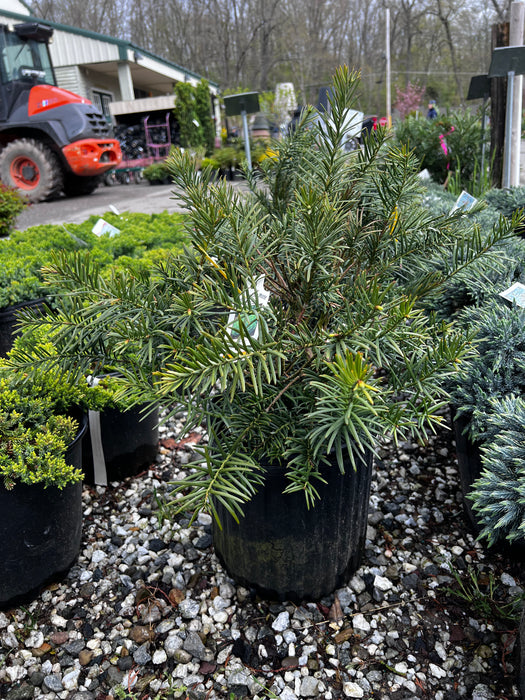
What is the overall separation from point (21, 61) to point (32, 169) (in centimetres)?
213

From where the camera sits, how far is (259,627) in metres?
1.60

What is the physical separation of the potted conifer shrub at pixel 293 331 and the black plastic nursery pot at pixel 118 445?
90cm

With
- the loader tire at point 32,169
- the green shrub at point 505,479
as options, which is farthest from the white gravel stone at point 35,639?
the loader tire at point 32,169

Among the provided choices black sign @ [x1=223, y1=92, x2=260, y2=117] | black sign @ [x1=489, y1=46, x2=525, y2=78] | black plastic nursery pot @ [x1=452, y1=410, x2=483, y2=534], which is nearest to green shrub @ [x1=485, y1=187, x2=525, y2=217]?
black sign @ [x1=489, y1=46, x2=525, y2=78]

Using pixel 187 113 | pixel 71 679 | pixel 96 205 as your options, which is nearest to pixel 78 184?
pixel 96 205

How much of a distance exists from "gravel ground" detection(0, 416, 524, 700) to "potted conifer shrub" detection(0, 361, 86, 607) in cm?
12

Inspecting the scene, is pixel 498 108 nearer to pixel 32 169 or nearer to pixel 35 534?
pixel 35 534

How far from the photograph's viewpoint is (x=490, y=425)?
1735mm

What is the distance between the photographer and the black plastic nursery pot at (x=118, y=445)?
2.27 m

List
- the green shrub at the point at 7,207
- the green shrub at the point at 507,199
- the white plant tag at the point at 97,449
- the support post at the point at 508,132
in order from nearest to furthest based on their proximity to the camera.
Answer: the white plant tag at the point at 97,449
the green shrub at the point at 507,199
the support post at the point at 508,132
the green shrub at the point at 7,207

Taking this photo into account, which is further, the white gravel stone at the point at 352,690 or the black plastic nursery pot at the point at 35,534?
the black plastic nursery pot at the point at 35,534

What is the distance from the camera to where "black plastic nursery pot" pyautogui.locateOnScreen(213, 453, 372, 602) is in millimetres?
1476

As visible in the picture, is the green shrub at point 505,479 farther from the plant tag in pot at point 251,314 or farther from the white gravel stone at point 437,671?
the plant tag in pot at point 251,314

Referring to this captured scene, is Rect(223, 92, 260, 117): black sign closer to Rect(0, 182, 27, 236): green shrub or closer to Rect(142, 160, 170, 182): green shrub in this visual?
Rect(0, 182, 27, 236): green shrub
